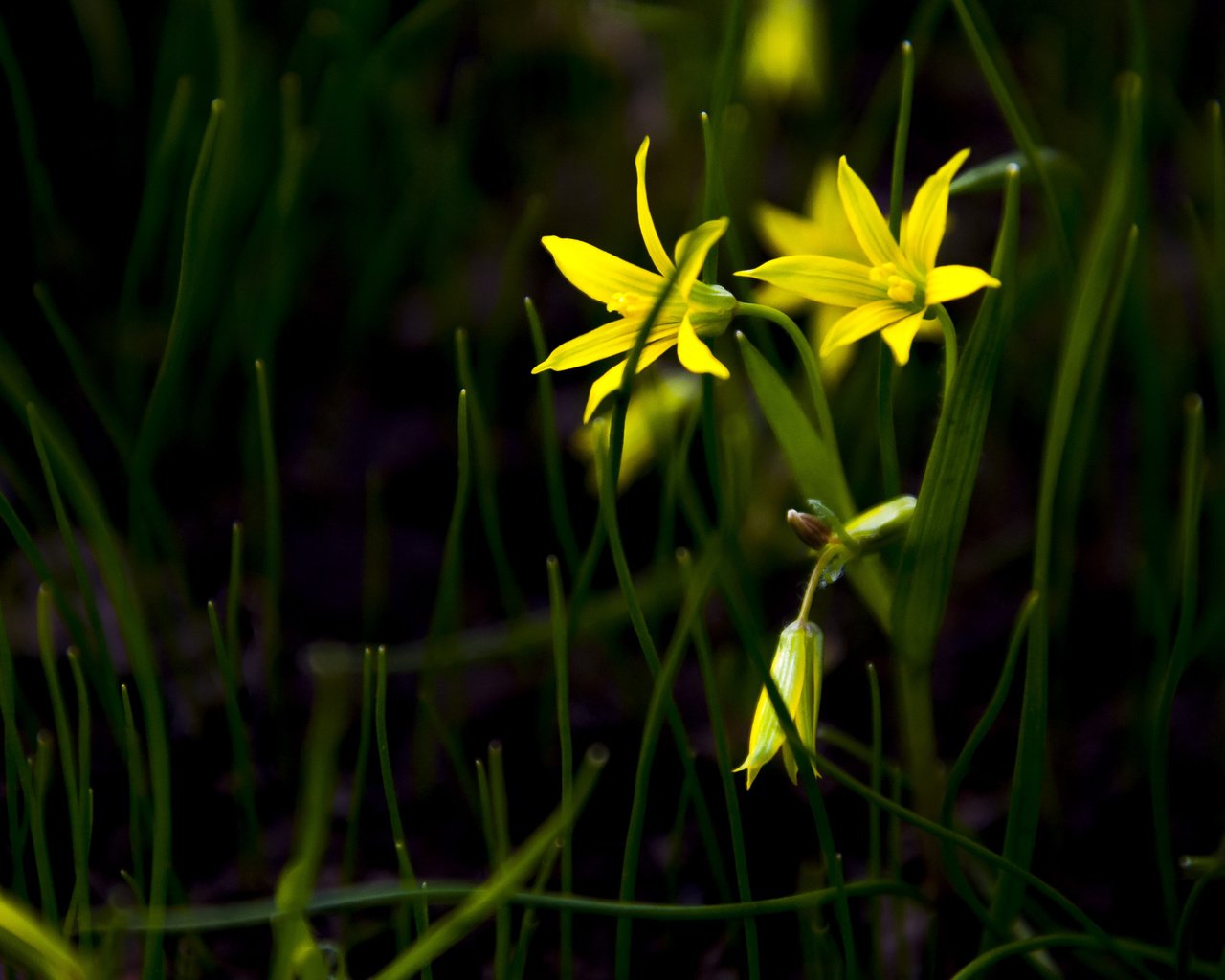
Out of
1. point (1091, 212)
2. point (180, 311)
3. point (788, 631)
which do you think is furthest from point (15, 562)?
point (1091, 212)

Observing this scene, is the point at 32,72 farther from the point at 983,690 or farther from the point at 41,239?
the point at 983,690

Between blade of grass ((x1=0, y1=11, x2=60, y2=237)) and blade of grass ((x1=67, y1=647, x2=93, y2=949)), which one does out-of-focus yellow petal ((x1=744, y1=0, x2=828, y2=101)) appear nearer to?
blade of grass ((x1=0, y1=11, x2=60, y2=237))

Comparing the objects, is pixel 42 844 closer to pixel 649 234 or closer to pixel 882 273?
pixel 649 234

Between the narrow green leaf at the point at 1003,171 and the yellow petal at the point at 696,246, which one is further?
the narrow green leaf at the point at 1003,171

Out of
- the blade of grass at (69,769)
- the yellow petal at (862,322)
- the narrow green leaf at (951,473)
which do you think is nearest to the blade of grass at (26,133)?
the blade of grass at (69,769)

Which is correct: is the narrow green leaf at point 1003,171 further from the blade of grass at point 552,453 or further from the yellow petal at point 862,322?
the blade of grass at point 552,453
